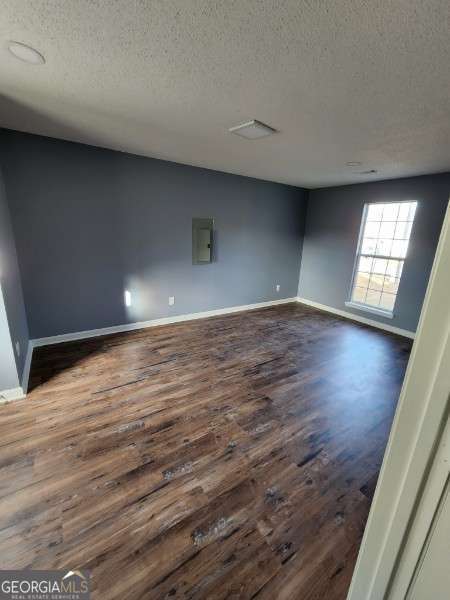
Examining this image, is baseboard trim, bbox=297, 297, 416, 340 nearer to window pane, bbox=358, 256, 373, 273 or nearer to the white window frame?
the white window frame

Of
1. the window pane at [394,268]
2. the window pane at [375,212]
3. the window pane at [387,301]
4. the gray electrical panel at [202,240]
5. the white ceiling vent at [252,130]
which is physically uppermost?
the white ceiling vent at [252,130]

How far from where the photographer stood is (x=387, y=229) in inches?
171

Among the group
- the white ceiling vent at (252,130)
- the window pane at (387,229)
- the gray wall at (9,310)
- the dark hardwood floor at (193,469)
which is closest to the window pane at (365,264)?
the window pane at (387,229)

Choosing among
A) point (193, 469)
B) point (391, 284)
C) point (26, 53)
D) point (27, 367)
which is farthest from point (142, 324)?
point (391, 284)

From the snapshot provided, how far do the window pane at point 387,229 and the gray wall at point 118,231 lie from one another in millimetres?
1892

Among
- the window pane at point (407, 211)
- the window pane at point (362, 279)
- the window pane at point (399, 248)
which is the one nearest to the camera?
the window pane at point (407, 211)

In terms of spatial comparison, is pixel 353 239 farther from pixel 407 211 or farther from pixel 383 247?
pixel 407 211

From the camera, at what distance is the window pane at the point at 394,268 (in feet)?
13.6

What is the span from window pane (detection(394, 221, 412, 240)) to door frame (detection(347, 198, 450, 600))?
4.41m

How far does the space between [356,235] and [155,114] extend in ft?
12.9

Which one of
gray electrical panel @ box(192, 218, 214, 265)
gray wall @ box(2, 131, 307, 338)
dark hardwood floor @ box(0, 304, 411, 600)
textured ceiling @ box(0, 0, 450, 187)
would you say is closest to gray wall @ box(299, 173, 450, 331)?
gray wall @ box(2, 131, 307, 338)

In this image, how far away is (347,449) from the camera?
1926 millimetres

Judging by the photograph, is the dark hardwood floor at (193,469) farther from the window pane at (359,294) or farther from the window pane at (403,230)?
the window pane at (403,230)

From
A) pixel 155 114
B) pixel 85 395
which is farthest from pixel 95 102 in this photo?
pixel 85 395
